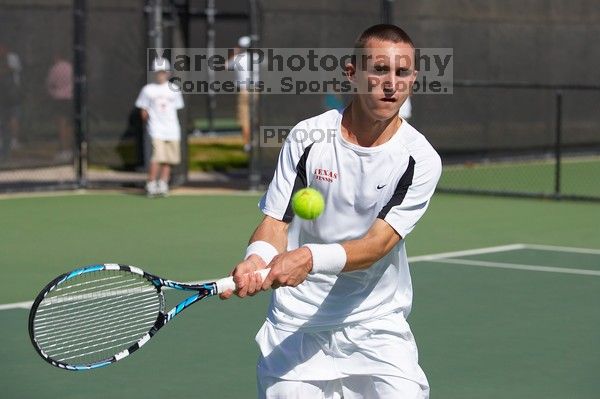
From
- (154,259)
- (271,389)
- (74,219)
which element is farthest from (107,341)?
(74,219)

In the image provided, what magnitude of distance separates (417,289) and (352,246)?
529 cm

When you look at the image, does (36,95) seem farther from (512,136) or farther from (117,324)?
(117,324)

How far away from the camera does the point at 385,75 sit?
4.67 meters

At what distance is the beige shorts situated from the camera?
1625 centimetres

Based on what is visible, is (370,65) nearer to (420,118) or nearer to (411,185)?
(411,185)

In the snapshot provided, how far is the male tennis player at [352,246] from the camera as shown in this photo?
4824mm

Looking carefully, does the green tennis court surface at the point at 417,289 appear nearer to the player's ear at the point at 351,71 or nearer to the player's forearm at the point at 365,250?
the player's forearm at the point at 365,250

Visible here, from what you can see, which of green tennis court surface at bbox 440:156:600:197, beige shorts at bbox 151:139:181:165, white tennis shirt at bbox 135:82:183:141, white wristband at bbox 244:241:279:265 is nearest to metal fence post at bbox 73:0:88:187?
white tennis shirt at bbox 135:82:183:141

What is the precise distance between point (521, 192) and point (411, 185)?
11749 millimetres

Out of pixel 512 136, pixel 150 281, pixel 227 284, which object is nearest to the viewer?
pixel 227 284

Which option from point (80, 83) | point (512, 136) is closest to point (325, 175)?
point (80, 83)

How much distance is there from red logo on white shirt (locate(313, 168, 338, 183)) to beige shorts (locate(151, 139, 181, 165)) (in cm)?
1147

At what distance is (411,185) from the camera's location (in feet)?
16.0

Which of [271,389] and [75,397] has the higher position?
[271,389]
